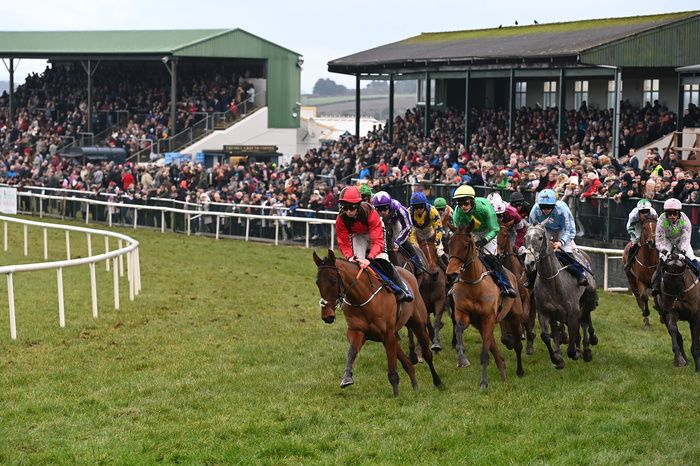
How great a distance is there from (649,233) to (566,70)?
15693 mm

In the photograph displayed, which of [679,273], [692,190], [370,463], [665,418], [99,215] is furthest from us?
[99,215]

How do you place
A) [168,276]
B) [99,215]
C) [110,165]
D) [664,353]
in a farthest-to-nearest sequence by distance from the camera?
1. [110,165]
2. [99,215]
3. [168,276]
4. [664,353]

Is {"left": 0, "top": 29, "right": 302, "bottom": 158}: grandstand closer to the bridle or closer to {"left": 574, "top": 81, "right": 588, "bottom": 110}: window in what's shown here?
{"left": 574, "top": 81, "right": 588, "bottom": 110}: window

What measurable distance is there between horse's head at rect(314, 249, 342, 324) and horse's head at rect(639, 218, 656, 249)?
4.75m

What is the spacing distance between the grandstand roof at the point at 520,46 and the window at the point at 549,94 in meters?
1.34

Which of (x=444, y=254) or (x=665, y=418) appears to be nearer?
(x=665, y=418)

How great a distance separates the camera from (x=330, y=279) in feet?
30.9

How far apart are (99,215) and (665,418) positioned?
21589 mm

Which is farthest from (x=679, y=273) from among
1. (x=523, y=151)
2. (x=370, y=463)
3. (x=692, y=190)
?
(x=523, y=151)

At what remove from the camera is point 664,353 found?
40.4ft

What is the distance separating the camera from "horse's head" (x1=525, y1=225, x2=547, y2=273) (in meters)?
10.8

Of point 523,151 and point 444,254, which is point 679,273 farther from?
point 523,151

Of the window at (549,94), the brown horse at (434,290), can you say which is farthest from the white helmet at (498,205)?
the window at (549,94)

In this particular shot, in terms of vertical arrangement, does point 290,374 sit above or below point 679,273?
below
